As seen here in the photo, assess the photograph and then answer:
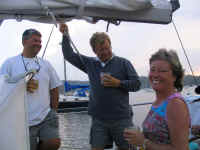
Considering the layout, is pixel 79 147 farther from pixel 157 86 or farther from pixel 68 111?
pixel 68 111

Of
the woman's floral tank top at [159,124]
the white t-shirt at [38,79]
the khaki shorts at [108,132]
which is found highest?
the white t-shirt at [38,79]

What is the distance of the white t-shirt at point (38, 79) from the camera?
290 centimetres

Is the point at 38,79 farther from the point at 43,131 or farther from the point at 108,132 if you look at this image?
the point at 108,132

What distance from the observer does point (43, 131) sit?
9.75 ft

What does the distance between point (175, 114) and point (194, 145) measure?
1407 millimetres

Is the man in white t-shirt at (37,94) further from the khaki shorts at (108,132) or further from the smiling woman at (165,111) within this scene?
the smiling woman at (165,111)

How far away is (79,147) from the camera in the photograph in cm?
769

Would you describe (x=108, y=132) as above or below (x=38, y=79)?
below

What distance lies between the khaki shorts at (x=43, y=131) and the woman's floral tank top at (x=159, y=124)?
57.9 inches

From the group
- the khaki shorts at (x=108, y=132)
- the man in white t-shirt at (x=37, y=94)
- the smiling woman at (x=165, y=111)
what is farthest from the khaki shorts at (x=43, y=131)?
→ the smiling woman at (x=165, y=111)

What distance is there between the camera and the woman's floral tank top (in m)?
1.60

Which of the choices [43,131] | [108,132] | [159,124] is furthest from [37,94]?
[159,124]

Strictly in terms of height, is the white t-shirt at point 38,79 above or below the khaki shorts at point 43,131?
above

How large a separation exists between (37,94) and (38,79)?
6.1 inches
